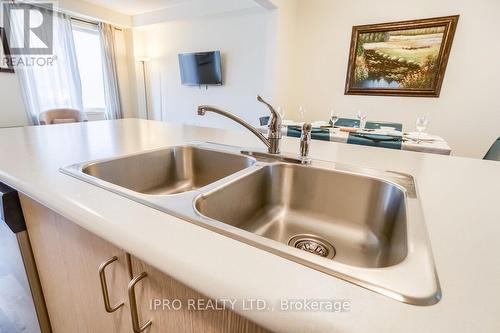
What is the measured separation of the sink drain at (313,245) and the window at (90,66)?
469 centimetres

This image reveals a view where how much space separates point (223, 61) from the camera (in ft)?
12.3

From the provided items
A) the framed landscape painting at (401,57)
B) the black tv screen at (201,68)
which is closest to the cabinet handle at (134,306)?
the framed landscape painting at (401,57)

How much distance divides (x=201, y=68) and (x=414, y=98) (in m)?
3.12

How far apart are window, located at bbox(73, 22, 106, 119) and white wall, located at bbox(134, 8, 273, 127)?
76 cm

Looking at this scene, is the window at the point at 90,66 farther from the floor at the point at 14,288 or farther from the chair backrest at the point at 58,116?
the floor at the point at 14,288

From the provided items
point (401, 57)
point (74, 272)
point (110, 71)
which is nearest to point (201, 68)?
point (110, 71)

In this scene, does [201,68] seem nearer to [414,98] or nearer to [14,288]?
[414,98]

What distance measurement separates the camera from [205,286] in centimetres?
28

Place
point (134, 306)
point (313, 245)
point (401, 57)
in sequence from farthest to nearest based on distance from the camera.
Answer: point (401, 57)
point (313, 245)
point (134, 306)

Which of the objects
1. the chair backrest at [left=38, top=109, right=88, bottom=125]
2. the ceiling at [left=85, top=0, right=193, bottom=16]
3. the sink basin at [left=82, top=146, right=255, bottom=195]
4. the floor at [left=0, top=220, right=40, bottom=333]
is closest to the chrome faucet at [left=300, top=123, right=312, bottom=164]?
the sink basin at [left=82, top=146, right=255, bottom=195]

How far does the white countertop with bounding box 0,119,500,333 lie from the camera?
231mm

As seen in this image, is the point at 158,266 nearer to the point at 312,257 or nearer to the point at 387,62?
the point at 312,257

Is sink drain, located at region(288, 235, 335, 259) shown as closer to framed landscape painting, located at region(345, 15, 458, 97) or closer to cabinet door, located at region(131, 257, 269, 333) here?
cabinet door, located at region(131, 257, 269, 333)

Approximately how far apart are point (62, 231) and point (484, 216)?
907 mm
